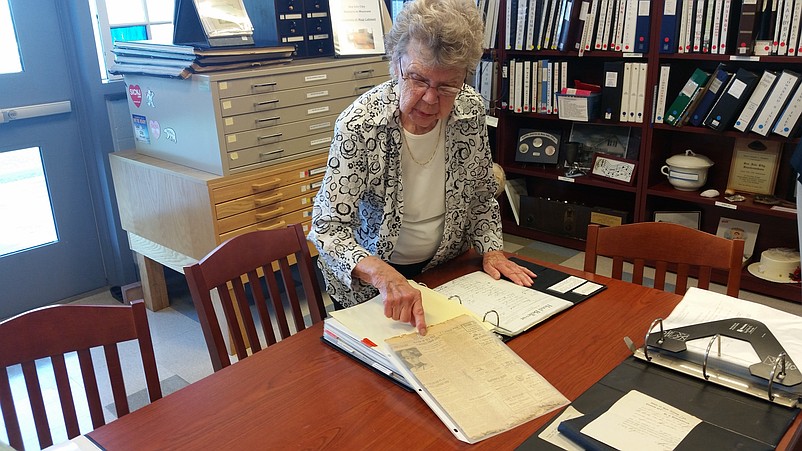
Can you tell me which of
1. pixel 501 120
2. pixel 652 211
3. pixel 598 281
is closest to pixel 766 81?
pixel 652 211

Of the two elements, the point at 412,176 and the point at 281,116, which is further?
the point at 281,116

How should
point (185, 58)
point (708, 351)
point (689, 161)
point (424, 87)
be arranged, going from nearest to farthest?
point (708, 351), point (424, 87), point (185, 58), point (689, 161)

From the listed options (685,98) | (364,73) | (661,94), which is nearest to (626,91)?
(661,94)

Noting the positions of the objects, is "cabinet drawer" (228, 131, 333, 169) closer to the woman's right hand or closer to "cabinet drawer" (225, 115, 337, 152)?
"cabinet drawer" (225, 115, 337, 152)

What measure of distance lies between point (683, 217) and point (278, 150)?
2.21m

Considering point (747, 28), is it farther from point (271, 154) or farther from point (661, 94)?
point (271, 154)

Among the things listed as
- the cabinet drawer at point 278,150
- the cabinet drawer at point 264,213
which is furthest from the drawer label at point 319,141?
the cabinet drawer at point 264,213

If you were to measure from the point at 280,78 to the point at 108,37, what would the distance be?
3.53 feet

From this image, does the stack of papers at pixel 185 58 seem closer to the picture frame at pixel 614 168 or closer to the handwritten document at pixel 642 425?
the picture frame at pixel 614 168

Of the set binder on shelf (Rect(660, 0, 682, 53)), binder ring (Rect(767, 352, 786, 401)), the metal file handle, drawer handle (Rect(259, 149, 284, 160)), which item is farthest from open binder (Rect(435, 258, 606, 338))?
the metal file handle

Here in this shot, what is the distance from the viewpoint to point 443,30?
1.40 metres

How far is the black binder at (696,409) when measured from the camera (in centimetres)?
101

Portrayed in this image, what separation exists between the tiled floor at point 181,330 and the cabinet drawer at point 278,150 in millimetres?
817

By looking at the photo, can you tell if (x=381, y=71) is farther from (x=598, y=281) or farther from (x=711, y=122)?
(x=598, y=281)
